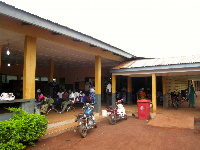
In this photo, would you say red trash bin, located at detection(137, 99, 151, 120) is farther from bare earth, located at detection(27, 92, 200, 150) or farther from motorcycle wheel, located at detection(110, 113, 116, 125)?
motorcycle wheel, located at detection(110, 113, 116, 125)

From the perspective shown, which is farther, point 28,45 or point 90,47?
point 90,47

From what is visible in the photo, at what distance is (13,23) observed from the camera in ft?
16.8

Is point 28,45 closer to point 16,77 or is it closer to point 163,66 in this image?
point 163,66

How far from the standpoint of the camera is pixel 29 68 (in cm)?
548

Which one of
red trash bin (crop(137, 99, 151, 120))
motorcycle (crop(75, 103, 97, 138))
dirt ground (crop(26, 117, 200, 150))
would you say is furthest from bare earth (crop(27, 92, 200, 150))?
red trash bin (crop(137, 99, 151, 120))

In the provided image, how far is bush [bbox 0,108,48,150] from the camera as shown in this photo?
392 centimetres

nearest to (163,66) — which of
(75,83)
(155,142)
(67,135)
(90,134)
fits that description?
(155,142)

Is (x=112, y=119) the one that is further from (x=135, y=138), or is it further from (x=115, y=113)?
(x=135, y=138)

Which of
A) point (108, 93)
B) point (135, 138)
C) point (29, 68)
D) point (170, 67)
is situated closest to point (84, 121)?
point (135, 138)

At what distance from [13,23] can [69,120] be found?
4399 millimetres

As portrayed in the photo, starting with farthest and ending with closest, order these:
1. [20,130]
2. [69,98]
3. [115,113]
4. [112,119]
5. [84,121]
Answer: [69,98] < [115,113] < [112,119] < [84,121] < [20,130]

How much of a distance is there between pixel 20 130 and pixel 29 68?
2138mm

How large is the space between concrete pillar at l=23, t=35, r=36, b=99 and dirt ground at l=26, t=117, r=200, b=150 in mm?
1705

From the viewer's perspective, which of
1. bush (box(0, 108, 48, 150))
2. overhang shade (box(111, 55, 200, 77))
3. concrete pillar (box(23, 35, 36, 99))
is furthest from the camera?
overhang shade (box(111, 55, 200, 77))
